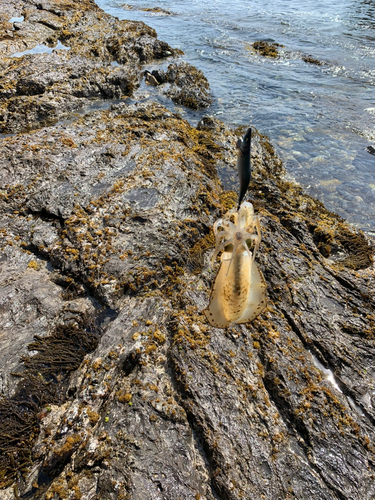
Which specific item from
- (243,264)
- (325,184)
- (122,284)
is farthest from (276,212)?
(243,264)

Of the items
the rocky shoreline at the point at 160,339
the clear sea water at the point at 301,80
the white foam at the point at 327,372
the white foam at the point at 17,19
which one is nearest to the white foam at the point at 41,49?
the white foam at the point at 17,19

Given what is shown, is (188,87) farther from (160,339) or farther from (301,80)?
(160,339)

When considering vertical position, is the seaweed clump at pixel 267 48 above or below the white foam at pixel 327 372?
above

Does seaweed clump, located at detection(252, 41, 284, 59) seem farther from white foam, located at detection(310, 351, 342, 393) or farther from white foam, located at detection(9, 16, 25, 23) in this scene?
white foam, located at detection(310, 351, 342, 393)

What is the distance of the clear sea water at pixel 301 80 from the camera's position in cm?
1087

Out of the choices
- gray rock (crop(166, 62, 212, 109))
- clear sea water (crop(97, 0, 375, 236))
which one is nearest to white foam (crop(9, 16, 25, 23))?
gray rock (crop(166, 62, 212, 109))

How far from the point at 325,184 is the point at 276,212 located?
3945 mm

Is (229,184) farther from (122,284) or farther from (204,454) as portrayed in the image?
(204,454)

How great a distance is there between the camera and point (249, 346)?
16.2 ft

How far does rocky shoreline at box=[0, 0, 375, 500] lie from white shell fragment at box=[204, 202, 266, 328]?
1530 mm

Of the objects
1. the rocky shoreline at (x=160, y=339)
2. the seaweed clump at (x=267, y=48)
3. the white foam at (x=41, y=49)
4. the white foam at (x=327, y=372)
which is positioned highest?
the seaweed clump at (x=267, y=48)

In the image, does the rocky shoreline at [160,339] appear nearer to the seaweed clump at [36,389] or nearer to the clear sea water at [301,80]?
the seaweed clump at [36,389]

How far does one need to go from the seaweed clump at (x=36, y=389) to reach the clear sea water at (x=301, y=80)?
6.73m

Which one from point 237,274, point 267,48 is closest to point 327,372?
point 237,274
